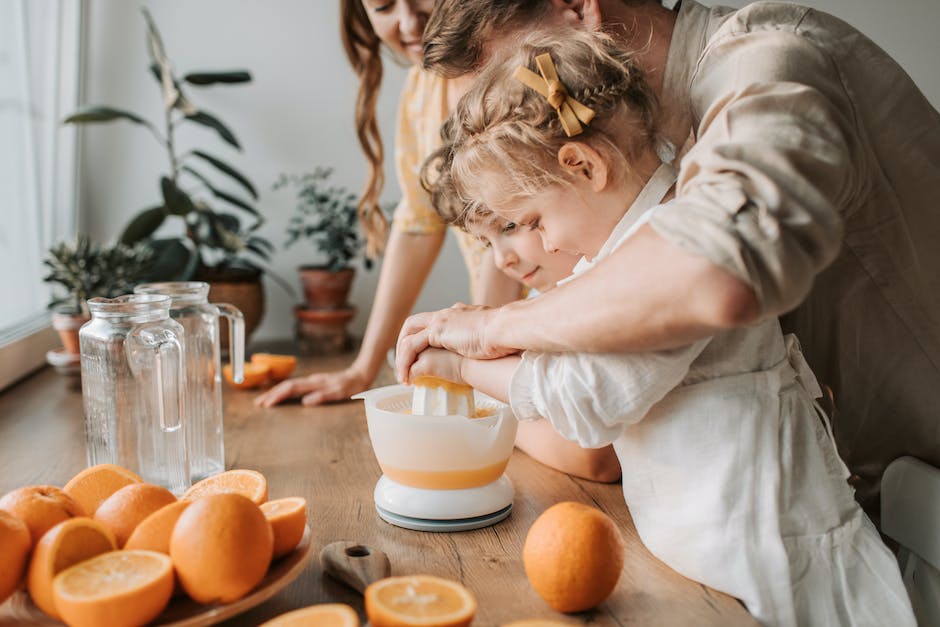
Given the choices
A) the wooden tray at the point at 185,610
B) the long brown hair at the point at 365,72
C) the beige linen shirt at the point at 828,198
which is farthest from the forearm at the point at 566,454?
the long brown hair at the point at 365,72

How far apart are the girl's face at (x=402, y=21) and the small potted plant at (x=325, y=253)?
92 centimetres

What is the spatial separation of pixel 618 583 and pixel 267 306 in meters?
2.17

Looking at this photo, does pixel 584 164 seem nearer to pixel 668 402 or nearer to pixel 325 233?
pixel 668 402

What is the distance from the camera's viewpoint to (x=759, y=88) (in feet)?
2.66

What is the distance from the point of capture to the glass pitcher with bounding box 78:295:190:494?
1.07 m

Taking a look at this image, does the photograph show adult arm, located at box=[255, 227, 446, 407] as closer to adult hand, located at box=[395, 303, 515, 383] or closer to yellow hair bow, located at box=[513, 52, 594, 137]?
adult hand, located at box=[395, 303, 515, 383]

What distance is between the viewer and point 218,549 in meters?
0.69

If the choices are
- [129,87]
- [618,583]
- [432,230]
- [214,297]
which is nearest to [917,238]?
[618,583]

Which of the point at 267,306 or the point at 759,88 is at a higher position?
the point at 759,88

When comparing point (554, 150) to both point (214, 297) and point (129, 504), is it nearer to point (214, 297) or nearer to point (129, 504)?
point (129, 504)

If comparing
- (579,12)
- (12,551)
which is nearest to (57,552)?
(12,551)

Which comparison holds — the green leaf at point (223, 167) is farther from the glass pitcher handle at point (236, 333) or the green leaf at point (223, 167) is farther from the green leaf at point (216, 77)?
the glass pitcher handle at point (236, 333)

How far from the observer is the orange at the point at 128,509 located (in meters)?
0.78

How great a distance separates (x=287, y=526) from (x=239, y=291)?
1707 millimetres
